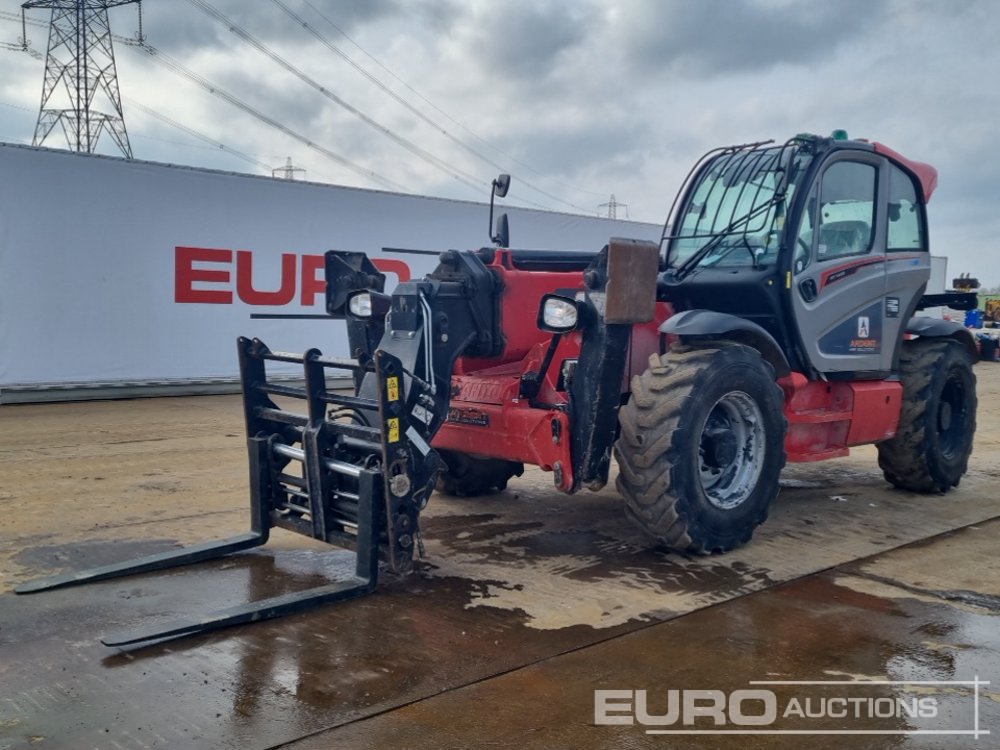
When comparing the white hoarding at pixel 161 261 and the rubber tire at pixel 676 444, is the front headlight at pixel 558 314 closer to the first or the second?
the rubber tire at pixel 676 444

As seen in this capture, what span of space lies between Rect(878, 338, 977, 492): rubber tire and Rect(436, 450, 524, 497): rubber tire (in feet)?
9.55

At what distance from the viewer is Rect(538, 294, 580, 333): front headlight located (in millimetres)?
4930

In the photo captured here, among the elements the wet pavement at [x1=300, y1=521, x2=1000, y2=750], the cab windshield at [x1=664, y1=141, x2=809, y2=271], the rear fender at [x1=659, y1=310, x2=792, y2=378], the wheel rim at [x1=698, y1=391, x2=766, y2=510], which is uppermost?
the cab windshield at [x1=664, y1=141, x2=809, y2=271]

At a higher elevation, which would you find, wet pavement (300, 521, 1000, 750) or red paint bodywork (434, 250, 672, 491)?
red paint bodywork (434, 250, 672, 491)

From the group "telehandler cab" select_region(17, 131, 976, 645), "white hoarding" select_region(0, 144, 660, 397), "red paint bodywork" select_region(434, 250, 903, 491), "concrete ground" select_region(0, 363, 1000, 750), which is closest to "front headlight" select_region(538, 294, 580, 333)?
"telehandler cab" select_region(17, 131, 976, 645)

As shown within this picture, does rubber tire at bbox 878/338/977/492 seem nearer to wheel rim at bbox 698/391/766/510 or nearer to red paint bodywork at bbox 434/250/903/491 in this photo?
red paint bodywork at bbox 434/250/903/491

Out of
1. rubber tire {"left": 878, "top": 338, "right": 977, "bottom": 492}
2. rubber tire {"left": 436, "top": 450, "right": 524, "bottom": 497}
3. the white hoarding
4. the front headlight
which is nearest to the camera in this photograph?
the front headlight

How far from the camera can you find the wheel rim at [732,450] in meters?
5.46

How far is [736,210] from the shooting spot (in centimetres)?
633

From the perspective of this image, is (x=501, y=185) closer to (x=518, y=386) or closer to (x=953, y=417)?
(x=518, y=386)

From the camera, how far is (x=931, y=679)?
3.72m

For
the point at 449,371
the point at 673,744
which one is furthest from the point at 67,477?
the point at 673,744

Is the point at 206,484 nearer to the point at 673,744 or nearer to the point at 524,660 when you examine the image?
the point at 524,660

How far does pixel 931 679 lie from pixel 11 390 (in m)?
10.4
